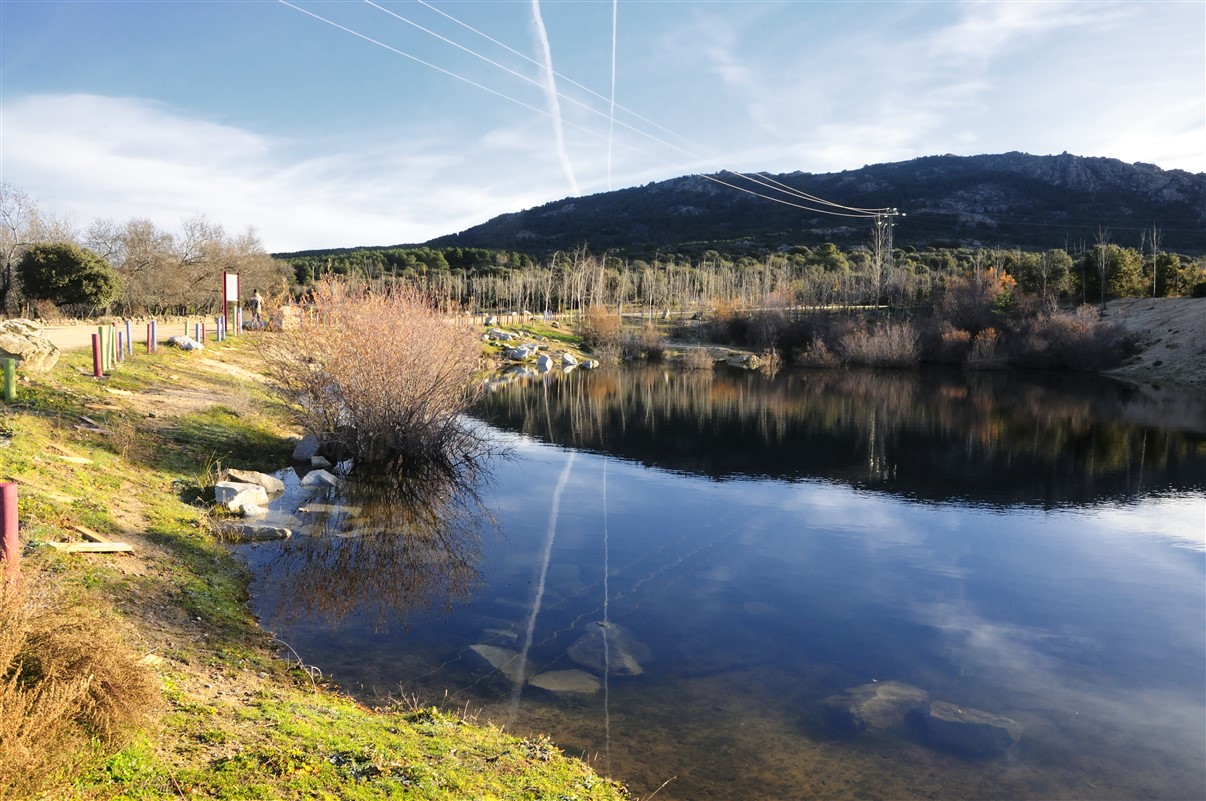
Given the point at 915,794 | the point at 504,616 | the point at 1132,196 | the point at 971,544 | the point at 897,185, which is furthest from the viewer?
the point at 897,185

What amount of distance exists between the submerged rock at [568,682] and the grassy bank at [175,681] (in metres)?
1.42

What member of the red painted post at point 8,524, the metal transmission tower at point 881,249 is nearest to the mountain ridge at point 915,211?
the metal transmission tower at point 881,249

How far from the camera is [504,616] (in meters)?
12.1

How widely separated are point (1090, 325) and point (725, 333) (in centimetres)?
2660

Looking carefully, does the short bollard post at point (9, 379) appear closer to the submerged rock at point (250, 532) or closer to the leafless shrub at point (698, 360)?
the submerged rock at point (250, 532)

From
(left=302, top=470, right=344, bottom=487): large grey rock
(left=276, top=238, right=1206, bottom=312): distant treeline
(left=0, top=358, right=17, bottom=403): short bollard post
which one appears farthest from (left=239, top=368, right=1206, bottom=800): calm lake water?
(left=276, top=238, right=1206, bottom=312): distant treeline

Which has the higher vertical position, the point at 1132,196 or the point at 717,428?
the point at 1132,196

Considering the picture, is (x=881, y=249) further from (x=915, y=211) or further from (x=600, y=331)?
(x=915, y=211)

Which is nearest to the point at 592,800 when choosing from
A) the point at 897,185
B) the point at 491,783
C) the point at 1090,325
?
the point at 491,783

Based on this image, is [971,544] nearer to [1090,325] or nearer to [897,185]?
[1090,325]

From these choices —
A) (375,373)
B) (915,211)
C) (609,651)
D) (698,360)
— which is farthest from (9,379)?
(915,211)

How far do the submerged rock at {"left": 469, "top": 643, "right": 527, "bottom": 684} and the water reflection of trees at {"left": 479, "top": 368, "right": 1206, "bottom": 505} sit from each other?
13474 mm

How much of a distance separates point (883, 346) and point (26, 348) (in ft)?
167

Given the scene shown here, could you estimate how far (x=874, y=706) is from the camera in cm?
963
